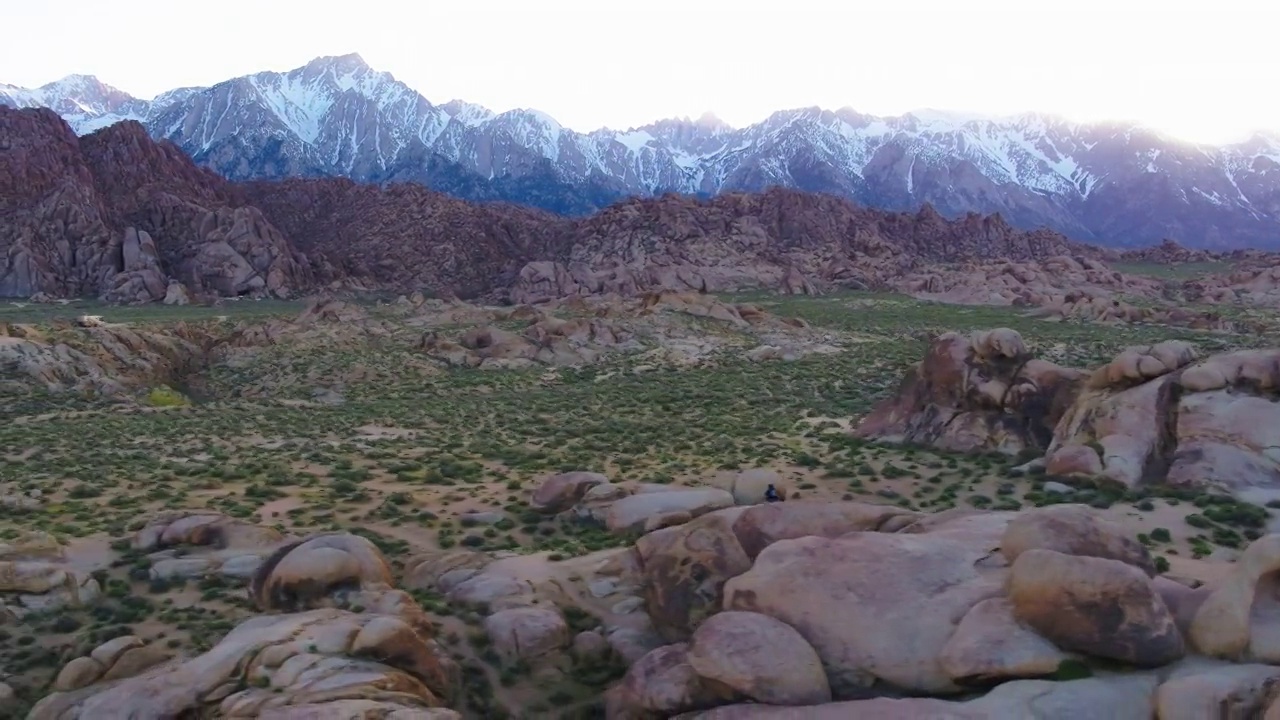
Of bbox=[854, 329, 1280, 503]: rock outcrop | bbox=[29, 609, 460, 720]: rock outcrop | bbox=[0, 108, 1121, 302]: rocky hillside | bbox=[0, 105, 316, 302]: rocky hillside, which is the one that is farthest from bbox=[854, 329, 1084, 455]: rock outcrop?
bbox=[0, 105, 316, 302]: rocky hillside

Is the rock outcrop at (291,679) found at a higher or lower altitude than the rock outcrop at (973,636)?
lower

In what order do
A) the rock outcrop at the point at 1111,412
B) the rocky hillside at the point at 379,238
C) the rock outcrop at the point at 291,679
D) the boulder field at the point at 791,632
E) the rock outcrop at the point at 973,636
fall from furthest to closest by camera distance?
the rocky hillside at the point at 379,238, the rock outcrop at the point at 1111,412, the rock outcrop at the point at 291,679, the boulder field at the point at 791,632, the rock outcrop at the point at 973,636

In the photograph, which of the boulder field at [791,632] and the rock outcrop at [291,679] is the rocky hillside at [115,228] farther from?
the rock outcrop at [291,679]

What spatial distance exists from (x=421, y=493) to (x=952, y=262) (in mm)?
127159

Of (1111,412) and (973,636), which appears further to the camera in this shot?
(1111,412)

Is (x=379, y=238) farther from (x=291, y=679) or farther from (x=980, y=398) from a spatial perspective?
(x=291, y=679)

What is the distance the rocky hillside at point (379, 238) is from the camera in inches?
4026

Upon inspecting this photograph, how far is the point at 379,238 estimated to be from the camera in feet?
428

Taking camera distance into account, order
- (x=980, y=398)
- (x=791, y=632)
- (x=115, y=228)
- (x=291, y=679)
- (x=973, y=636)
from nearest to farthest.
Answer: (x=973, y=636), (x=291, y=679), (x=791, y=632), (x=980, y=398), (x=115, y=228)

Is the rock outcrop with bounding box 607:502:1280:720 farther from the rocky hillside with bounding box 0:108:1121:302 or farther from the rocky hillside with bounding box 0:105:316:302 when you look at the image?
the rocky hillside with bounding box 0:105:316:302

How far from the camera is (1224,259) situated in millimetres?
137250

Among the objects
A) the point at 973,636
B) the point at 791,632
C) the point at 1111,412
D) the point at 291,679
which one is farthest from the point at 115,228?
the point at 973,636

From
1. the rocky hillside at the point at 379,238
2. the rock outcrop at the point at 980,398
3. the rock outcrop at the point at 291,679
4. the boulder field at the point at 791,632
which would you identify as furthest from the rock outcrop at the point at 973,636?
the rocky hillside at the point at 379,238

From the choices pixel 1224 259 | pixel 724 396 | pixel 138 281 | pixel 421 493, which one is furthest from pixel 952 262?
pixel 421 493
